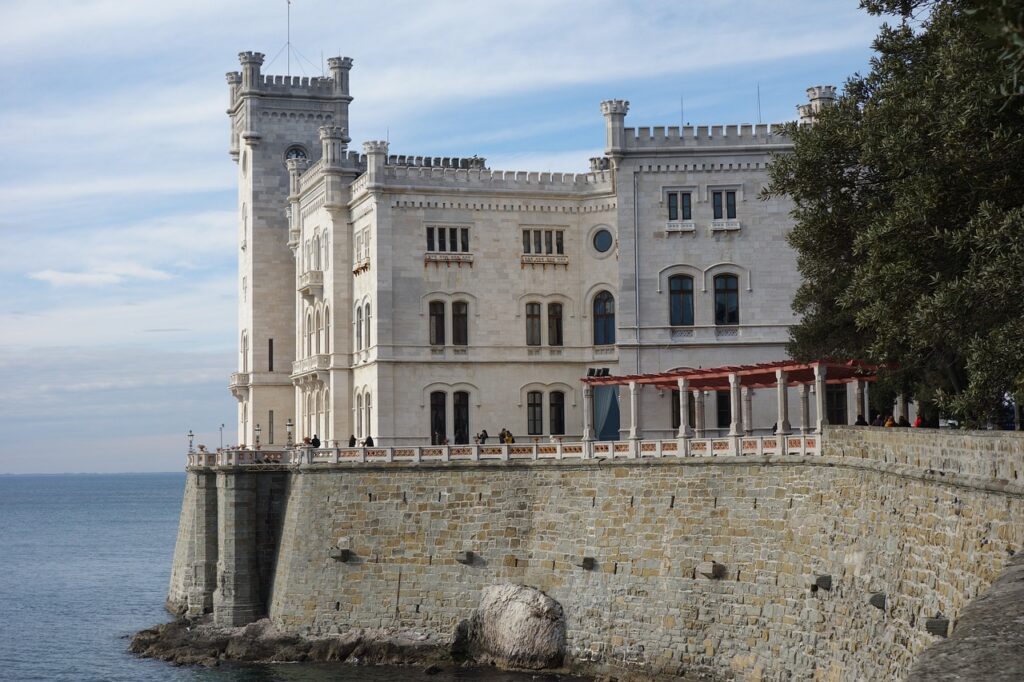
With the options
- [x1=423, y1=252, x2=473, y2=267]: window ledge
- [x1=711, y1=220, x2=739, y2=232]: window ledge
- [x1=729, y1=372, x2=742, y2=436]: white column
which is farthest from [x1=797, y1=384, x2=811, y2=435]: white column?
[x1=423, y1=252, x2=473, y2=267]: window ledge

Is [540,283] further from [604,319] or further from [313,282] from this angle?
[313,282]

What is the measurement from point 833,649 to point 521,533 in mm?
15058

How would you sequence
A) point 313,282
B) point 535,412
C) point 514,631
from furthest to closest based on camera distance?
point 313,282, point 535,412, point 514,631

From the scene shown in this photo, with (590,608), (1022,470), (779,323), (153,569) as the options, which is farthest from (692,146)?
(153,569)

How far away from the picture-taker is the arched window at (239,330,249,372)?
72312 mm

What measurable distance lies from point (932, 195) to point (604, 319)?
27640mm

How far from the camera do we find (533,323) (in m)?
59.2

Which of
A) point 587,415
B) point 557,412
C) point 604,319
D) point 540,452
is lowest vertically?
point 540,452

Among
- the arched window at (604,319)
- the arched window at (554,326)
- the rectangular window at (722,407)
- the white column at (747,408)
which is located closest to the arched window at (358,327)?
the arched window at (554,326)

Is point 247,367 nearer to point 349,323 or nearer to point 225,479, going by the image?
point 349,323

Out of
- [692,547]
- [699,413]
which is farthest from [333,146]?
[692,547]

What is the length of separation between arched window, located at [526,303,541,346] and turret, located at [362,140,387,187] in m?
7.68

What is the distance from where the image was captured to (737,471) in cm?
4172

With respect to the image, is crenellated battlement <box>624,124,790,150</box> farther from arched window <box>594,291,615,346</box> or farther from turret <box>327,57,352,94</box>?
turret <box>327,57,352,94</box>
